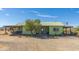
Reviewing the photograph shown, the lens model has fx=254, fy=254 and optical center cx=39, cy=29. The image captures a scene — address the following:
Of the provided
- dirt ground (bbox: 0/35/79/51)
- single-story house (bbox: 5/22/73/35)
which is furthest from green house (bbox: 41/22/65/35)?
dirt ground (bbox: 0/35/79/51)

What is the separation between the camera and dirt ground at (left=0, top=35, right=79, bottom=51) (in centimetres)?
365

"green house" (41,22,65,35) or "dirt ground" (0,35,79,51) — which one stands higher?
"green house" (41,22,65,35)

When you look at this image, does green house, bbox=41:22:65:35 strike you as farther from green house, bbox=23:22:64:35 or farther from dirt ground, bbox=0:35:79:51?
dirt ground, bbox=0:35:79:51

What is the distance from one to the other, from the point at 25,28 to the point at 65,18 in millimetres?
594

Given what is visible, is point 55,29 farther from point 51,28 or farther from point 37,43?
point 37,43

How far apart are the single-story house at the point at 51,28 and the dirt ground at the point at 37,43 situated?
0.09 meters

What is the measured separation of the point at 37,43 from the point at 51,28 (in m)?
0.30

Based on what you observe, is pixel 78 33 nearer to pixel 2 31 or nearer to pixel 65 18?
pixel 65 18

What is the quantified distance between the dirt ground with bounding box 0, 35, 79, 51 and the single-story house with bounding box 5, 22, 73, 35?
87mm

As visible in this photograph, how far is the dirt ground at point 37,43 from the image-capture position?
144 inches

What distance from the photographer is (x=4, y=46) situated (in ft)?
12.0

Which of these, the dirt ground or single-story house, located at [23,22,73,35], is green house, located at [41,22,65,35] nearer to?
single-story house, located at [23,22,73,35]
